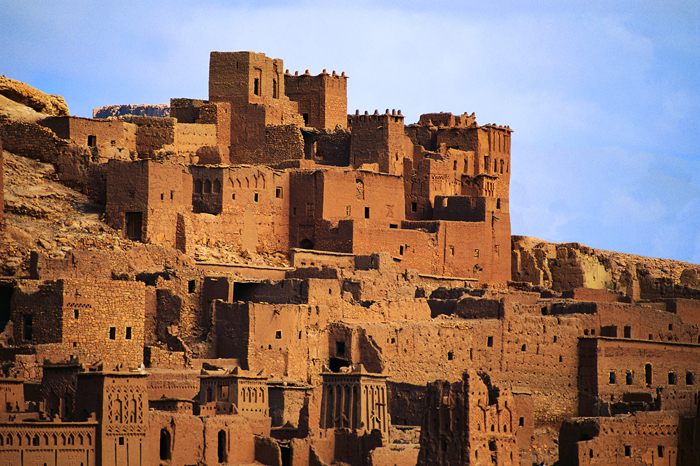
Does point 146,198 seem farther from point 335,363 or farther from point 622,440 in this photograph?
point 622,440

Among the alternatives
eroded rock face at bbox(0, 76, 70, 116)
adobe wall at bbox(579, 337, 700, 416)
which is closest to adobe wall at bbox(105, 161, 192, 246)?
eroded rock face at bbox(0, 76, 70, 116)

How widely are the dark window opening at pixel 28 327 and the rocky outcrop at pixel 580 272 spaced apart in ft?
87.4

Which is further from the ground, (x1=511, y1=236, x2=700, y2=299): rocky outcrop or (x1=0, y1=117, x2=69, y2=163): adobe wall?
(x1=0, y1=117, x2=69, y2=163): adobe wall

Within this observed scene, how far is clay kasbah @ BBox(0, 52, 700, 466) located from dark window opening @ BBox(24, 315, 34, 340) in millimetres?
73

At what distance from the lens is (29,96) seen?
70062 mm

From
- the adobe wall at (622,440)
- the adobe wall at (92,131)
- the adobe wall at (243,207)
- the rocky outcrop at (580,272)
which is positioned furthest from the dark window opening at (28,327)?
the rocky outcrop at (580,272)

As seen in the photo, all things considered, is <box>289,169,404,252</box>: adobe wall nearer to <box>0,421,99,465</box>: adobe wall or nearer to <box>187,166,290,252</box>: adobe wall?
<box>187,166,290,252</box>: adobe wall

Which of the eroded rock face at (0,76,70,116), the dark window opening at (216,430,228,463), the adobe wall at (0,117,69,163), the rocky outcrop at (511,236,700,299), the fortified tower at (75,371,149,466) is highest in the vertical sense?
the eroded rock face at (0,76,70,116)

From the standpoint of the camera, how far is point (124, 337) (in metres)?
53.8

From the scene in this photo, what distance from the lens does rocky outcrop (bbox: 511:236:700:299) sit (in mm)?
73688

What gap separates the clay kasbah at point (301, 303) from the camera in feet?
155

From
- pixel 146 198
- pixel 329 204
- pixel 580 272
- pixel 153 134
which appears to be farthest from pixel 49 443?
pixel 580 272

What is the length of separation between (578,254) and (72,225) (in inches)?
1101

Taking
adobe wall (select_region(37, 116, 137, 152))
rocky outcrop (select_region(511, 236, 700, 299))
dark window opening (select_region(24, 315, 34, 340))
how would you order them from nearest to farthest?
dark window opening (select_region(24, 315, 34, 340)) < adobe wall (select_region(37, 116, 137, 152)) < rocky outcrop (select_region(511, 236, 700, 299))
